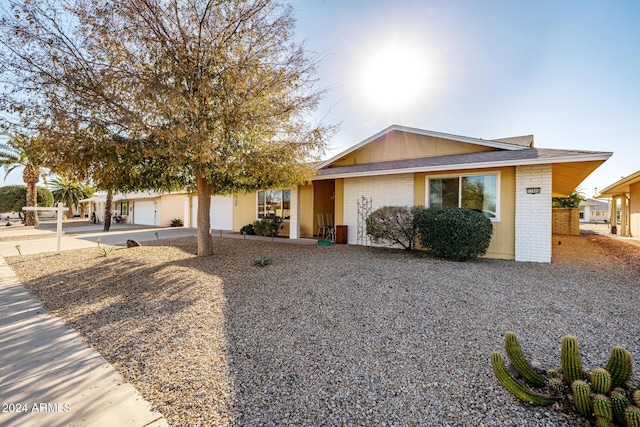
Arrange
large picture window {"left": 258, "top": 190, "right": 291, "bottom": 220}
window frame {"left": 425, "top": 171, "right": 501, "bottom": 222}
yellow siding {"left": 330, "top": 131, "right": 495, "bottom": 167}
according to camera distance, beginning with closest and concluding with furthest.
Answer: window frame {"left": 425, "top": 171, "right": 501, "bottom": 222} < yellow siding {"left": 330, "top": 131, "right": 495, "bottom": 167} < large picture window {"left": 258, "top": 190, "right": 291, "bottom": 220}

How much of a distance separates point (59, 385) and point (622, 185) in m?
22.4

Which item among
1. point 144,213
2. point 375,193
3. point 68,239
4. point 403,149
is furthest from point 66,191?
point 403,149

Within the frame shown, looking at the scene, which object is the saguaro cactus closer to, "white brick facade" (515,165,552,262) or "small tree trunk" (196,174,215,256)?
"white brick facade" (515,165,552,262)

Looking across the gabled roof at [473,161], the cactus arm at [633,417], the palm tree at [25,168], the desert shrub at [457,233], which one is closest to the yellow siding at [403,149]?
the gabled roof at [473,161]

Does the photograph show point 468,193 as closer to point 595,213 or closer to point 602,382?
point 602,382

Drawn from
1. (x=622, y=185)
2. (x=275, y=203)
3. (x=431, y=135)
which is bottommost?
(x=275, y=203)

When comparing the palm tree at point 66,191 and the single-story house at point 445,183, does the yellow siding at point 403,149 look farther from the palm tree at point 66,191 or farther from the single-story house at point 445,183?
the palm tree at point 66,191

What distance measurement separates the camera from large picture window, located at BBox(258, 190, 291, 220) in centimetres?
1466

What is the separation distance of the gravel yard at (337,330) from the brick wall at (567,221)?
535 inches

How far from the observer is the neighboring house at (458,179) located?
7945 mm

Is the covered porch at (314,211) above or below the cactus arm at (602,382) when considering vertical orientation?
above

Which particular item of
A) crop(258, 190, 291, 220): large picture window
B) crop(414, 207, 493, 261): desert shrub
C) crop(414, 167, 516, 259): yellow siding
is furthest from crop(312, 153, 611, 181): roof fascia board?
crop(258, 190, 291, 220): large picture window

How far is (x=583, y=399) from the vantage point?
219cm

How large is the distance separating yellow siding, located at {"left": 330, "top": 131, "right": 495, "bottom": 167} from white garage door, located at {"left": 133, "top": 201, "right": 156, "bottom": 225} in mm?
18921
